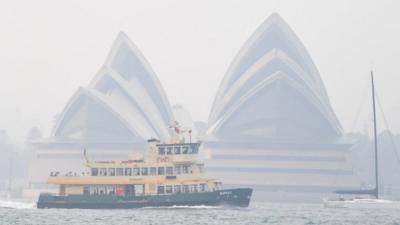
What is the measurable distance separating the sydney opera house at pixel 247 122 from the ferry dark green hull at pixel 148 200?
6628cm

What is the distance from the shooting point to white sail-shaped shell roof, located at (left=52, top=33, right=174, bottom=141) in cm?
15062

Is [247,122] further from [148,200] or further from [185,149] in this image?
[148,200]

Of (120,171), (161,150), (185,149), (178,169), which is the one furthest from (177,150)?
(120,171)

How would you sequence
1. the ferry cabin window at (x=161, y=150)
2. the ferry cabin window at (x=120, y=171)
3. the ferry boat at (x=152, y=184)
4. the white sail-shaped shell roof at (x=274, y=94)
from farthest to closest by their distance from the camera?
the white sail-shaped shell roof at (x=274, y=94), the ferry cabin window at (x=120, y=171), the ferry cabin window at (x=161, y=150), the ferry boat at (x=152, y=184)

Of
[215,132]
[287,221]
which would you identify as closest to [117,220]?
[287,221]

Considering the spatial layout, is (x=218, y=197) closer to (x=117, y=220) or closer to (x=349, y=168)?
(x=117, y=220)

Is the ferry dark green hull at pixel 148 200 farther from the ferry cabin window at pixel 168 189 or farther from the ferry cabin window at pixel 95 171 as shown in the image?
the ferry cabin window at pixel 95 171

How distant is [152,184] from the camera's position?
7419 cm

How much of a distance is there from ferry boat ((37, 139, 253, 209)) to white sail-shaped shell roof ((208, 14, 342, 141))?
71942 mm

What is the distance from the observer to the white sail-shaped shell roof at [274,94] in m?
147

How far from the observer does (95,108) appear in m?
152

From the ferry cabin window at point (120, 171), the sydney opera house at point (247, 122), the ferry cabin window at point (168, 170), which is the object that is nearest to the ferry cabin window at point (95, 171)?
the ferry cabin window at point (120, 171)

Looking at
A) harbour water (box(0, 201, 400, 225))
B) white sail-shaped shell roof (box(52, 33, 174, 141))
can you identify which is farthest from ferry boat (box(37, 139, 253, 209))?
white sail-shaped shell roof (box(52, 33, 174, 141))

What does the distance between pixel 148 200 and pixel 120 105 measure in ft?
258
